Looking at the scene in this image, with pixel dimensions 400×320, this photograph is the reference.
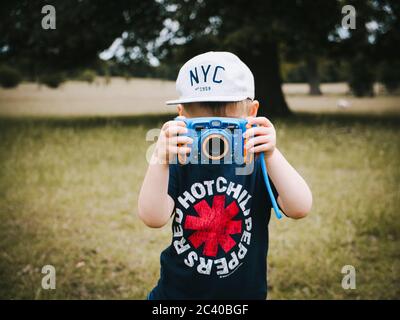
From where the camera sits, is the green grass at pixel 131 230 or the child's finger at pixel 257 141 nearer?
the child's finger at pixel 257 141

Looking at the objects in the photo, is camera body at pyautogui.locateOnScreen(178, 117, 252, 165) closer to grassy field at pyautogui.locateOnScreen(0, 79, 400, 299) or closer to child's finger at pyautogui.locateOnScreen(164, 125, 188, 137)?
child's finger at pyautogui.locateOnScreen(164, 125, 188, 137)

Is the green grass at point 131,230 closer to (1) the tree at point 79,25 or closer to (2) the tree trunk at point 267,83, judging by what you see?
Answer: (2) the tree trunk at point 267,83

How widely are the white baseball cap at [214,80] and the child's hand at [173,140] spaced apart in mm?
113

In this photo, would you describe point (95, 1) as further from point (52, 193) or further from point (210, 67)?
point (210, 67)

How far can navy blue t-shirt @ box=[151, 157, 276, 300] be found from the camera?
1583 millimetres

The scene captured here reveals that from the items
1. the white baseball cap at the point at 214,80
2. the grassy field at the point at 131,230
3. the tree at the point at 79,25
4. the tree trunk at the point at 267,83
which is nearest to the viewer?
the white baseball cap at the point at 214,80

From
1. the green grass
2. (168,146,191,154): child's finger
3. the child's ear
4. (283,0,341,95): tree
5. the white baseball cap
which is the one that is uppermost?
(283,0,341,95): tree

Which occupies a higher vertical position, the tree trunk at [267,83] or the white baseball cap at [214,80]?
the tree trunk at [267,83]

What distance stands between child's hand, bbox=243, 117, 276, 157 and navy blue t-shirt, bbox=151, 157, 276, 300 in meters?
0.20

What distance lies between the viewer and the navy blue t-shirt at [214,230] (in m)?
1.58

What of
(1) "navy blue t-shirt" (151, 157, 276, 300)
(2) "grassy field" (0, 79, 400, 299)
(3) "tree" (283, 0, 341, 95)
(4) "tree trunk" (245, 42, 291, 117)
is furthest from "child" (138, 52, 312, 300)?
(4) "tree trunk" (245, 42, 291, 117)

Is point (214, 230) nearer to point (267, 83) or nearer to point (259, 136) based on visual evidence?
point (259, 136)

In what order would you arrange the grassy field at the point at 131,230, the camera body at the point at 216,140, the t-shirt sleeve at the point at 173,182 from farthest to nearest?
the grassy field at the point at 131,230, the t-shirt sleeve at the point at 173,182, the camera body at the point at 216,140

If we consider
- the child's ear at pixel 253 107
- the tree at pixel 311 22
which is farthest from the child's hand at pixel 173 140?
the tree at pixel 311 22
